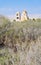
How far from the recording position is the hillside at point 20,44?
36.4 ft

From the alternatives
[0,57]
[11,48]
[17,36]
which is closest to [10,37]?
[17,36]

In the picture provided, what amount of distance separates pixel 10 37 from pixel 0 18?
3.77 metres

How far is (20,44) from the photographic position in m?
14.5

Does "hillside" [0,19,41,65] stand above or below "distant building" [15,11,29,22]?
above

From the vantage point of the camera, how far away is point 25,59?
1105 cm

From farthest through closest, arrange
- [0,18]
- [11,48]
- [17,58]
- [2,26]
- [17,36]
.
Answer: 1. [0,18]
2. [2,26]
3. [17,36]
4. [11,48]
5. [17,58]

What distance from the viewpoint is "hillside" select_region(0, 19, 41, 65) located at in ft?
36.4

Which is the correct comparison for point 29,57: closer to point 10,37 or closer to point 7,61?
point 7,61

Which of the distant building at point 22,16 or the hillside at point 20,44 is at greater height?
the hillside at point 20,44

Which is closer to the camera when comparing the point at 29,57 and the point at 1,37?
the point at 29,57

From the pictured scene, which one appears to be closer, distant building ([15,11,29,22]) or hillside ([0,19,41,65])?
hillside ([0,19,41,65])

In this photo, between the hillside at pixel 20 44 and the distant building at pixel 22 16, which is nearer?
the hillside at pixel 20 44

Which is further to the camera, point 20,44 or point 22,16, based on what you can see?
point 22,16

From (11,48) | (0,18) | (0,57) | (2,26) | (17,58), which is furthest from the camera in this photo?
(0,18)
